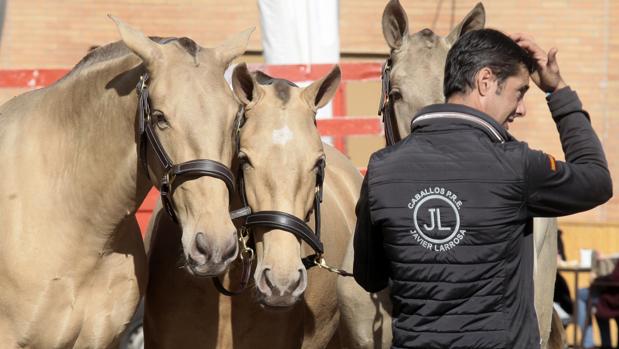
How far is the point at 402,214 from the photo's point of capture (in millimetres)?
3500

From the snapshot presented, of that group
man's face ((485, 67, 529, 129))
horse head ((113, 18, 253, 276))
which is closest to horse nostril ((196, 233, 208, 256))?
horse head ((113, 18, 253, 276))

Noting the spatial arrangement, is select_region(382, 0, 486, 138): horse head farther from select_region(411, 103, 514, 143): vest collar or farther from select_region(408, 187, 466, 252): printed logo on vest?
select_region(408, 187, 466, 252): printed logo on vest

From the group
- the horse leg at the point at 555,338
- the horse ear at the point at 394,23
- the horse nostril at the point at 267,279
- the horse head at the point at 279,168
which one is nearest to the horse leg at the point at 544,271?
the horse leg at the point at 555,338

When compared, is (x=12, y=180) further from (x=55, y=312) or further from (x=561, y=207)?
(x=561, y=207)

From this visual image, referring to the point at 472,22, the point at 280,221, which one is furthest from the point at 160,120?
the point at 472,22

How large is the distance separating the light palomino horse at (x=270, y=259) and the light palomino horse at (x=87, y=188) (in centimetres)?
19

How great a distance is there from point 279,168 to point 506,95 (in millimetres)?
1123

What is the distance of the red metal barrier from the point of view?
22.7ft

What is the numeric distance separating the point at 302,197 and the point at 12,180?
121 centimetres

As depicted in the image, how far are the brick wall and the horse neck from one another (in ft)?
30.1

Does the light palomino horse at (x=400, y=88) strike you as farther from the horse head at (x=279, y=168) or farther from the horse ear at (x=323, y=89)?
the horse head at (x=279, y=168)

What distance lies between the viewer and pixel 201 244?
4.03 m

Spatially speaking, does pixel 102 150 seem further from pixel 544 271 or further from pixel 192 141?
pixel 544 271

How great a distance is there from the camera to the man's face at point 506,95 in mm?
3500
